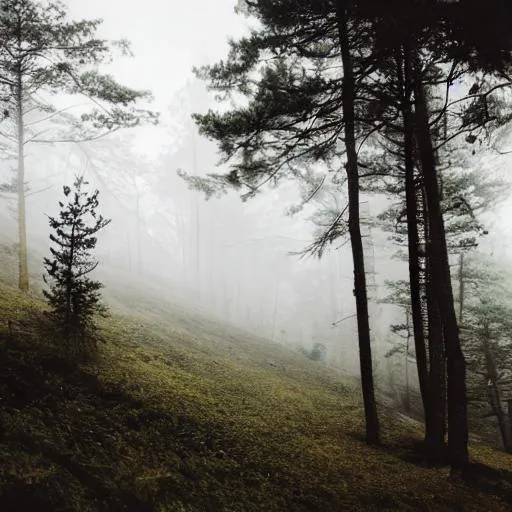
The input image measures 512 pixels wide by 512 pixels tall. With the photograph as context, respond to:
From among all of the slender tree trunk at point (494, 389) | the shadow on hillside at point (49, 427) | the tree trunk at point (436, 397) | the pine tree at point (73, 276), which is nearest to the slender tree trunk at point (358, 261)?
the tree trunk at point (436, 397)

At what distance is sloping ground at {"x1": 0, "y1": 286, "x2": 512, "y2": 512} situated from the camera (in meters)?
3.76

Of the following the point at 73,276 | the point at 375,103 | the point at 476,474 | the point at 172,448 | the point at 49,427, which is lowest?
the point at 476,474

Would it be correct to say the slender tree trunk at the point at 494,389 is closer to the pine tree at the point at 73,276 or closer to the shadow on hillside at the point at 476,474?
the shadow on hillside at the point at 476,474

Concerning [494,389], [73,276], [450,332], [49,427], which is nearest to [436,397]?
[450,332]

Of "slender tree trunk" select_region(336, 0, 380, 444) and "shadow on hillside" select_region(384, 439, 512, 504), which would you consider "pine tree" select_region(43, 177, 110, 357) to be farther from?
"shadow on hillside" select_region(384, 439, 512, 504)

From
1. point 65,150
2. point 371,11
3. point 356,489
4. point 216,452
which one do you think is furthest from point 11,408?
point 65,150

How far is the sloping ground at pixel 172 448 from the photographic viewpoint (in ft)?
12.3

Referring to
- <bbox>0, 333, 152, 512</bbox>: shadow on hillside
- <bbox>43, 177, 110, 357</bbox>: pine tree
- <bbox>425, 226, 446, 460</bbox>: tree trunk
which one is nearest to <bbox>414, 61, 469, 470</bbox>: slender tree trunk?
<bbox>425, 226, 446, 460</bbox>: tree trunk

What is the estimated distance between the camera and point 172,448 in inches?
196

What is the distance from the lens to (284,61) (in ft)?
28.2

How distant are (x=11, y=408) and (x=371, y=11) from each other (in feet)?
25.3

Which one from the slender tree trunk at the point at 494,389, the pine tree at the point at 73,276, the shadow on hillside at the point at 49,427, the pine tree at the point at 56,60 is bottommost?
the slender tree trunk at the point at 494,389

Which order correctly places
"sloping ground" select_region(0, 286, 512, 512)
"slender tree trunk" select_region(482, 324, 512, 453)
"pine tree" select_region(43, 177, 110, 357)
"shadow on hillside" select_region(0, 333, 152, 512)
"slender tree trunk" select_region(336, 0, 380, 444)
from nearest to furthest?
"shadow on hillside" select_region(0, 333, 152, 512), "sloping ground" select_region(0, 286, 512, 512), "pine tree" select_region(43, 177, 110, 357), "slender tree trunk" select_region(336, 0, 380, 444), "slender tree trunk" select_region(482, 324, 512, 453)

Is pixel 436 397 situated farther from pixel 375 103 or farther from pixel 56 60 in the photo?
pixel 56 60
